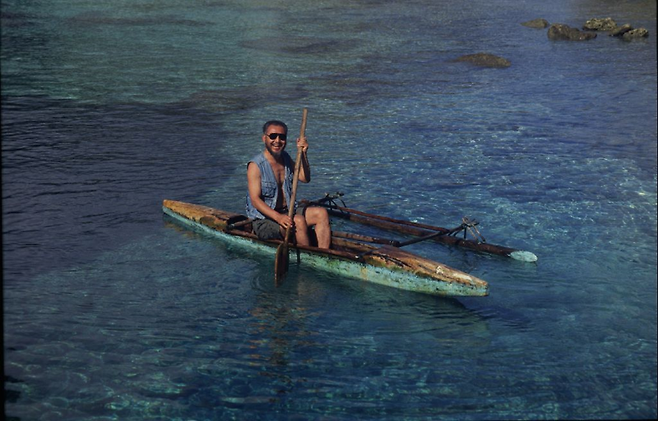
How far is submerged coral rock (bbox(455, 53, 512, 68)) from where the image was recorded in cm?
2289

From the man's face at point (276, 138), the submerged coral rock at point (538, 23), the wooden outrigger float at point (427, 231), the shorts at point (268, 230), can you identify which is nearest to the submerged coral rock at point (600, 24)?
the submerged coral rock at point (538, 23)

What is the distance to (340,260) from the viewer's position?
9.15 metres

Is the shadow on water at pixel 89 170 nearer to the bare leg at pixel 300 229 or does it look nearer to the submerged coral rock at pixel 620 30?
the bare leg at pixel 300 229

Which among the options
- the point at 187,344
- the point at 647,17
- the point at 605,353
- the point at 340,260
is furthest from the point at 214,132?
the point at 647,17

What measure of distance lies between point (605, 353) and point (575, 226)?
3834mm

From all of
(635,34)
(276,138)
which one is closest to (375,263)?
(276,138)

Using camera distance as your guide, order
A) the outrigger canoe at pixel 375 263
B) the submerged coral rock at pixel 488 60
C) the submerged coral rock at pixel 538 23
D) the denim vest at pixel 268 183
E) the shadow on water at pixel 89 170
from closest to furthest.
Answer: the outrigger canoe at pixel 375 263, the denim vest at pixel 268 183, the shadow on water at pixel 89 170, the submerged coral rock at pixel 488 60, the submerged coral rock at pixel 538 23

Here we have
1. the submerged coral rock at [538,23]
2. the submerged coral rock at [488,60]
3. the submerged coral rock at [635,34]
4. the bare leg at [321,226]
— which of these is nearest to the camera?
the bare leg at [321,226]

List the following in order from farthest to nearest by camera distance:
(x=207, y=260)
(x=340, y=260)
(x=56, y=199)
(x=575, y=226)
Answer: (x=56, y=199)
(x=575, y=226)
(x=207, y=260)
(x=340, y=260)

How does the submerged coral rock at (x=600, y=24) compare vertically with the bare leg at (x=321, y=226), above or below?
above

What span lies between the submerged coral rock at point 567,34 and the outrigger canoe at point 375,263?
1986cm

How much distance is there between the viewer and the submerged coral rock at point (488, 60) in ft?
75.1

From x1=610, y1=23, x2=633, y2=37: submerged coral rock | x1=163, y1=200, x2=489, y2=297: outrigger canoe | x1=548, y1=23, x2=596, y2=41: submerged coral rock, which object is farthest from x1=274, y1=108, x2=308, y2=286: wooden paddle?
x1=610, y1=23, x2=633, y2=37: submerged coral rock

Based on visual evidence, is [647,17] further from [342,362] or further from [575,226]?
[342,362]
